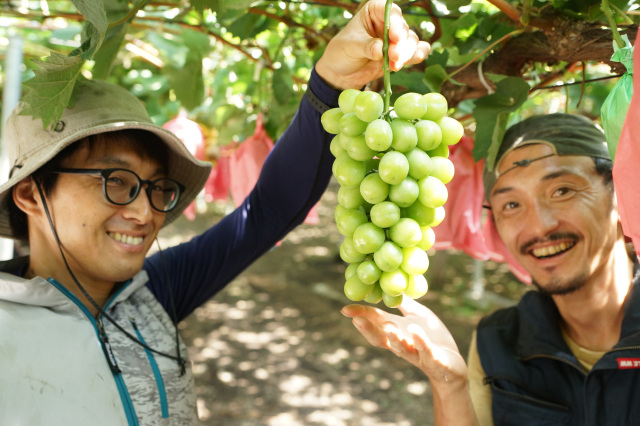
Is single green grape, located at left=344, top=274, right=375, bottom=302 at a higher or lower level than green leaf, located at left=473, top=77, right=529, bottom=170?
lower

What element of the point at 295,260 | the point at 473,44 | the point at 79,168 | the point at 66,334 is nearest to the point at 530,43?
the point at 473,44

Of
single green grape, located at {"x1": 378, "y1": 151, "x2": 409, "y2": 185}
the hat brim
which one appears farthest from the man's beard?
the hat brim

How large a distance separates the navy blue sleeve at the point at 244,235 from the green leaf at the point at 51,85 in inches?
21.5

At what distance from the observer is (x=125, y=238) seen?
135 cm

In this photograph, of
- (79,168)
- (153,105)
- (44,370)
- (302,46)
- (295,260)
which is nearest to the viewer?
(44,370)

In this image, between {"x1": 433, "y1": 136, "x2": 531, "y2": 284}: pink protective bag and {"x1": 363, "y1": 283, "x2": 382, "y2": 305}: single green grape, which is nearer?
{"x1": 363, "y1": 283, "x2": 382, "y2": 305}: single green grape

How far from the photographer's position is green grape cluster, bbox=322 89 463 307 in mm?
823

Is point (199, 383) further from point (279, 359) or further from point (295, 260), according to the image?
point (295, 260)

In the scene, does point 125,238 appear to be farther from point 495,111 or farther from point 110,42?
point 495,111

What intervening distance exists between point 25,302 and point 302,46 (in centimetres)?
187

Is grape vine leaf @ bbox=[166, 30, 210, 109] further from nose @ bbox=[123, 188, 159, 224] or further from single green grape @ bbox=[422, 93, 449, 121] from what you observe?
single green grape @ bbox=[422, 93, 449, 121]

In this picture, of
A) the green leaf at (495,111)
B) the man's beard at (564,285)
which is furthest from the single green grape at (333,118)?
the man's beard at (564,285)

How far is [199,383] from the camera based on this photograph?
488cm

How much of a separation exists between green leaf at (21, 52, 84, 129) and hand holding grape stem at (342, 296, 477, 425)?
77 centimetres
